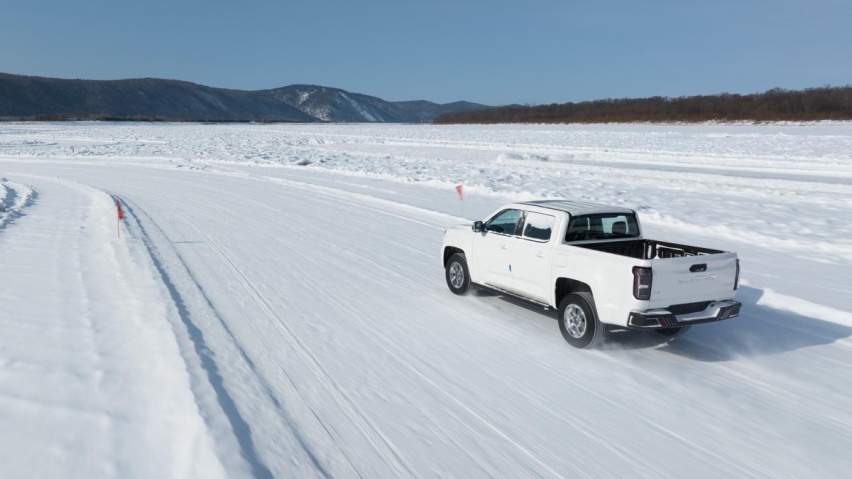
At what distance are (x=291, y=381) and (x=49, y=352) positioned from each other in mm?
2616

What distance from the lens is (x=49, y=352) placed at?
7.18 m

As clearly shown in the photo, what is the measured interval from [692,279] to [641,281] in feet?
2.26

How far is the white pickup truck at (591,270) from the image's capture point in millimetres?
7078

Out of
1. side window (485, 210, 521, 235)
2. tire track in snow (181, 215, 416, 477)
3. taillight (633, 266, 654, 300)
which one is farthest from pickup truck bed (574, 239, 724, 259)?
tire track in snow (181, 215, 416, 477)

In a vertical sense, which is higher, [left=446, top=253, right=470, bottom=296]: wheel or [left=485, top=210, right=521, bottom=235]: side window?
[left=485, top=210, right=521, bottom=235]: side window

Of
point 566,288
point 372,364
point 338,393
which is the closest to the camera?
point 338,393

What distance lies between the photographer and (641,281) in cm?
696

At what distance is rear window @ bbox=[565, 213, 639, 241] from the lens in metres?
8.48

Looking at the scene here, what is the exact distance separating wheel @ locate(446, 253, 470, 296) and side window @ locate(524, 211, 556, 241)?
136 centimetres

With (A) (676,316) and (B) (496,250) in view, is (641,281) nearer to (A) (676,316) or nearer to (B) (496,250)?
(A) (676,316)

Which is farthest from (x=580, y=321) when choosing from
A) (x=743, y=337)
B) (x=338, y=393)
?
(x=338, y=393)

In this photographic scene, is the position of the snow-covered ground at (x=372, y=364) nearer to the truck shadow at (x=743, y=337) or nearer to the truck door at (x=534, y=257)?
the truck shadow at (x=743, y=337)

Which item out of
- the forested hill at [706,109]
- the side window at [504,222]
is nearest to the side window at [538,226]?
the side window at [504,222]

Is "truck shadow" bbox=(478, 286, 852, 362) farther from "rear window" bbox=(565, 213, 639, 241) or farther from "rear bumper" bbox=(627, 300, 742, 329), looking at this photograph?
"rear window" bbox=(565, 213, 639, 241)
